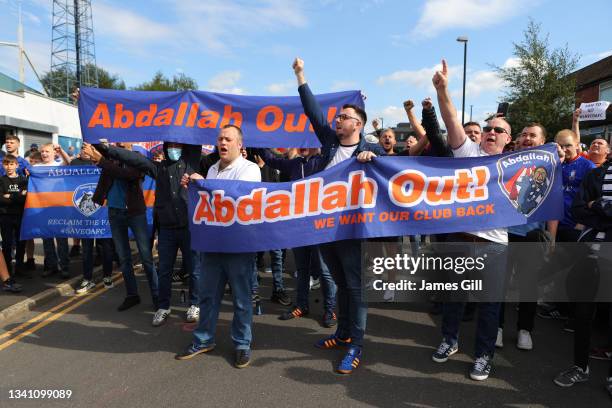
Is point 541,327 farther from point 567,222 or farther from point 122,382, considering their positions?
point 122,382

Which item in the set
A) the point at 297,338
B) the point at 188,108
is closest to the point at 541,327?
the point at 297,338

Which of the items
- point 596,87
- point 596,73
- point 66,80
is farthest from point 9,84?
point 596,73

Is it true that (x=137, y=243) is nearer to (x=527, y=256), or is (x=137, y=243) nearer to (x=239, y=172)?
(x=239, y=172)

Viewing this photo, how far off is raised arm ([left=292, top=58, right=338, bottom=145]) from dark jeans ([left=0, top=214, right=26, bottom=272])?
547 centimetres

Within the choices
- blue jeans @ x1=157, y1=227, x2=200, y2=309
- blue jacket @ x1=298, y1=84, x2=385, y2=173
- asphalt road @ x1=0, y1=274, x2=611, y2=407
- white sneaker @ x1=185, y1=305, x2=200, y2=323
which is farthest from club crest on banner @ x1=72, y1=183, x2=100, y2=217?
blue jacket @ x1=298, y1=84, x2=385, y2=173

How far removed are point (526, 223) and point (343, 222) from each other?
1.74 meters

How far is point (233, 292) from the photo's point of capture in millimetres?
3729

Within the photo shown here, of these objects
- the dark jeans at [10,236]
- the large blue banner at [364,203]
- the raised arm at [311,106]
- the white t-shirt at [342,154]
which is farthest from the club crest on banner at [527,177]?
the dark jeans at [10,236]

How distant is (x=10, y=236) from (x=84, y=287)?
1.65 metres

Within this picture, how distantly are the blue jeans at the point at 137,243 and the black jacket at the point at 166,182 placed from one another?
656 millimetres

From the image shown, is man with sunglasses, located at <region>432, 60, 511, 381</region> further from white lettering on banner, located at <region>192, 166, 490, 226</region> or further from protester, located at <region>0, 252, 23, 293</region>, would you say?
protester, located at <region>0, 252, 23, 293</region>

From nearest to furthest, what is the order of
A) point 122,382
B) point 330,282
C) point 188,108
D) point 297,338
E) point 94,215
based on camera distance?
1. point 122,382
2. point 297,338
3. point 330,282
4. point 188,108
5. point 94,215

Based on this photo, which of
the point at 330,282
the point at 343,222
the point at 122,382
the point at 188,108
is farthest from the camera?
the point at 188,108

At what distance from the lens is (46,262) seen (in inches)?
264
